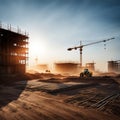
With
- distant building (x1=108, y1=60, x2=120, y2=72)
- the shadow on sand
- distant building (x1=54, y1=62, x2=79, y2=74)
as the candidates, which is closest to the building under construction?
the shadow on sand

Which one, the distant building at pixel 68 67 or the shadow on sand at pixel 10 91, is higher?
the distant building at pixel 68 67

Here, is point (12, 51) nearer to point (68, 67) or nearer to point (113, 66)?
point (68, 67)

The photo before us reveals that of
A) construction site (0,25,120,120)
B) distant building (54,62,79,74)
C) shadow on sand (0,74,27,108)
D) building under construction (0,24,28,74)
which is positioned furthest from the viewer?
distant building (54,62,79,74)

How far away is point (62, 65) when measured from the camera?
67.8 meters

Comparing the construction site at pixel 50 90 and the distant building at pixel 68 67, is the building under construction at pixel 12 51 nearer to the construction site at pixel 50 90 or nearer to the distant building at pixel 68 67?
the construction site at pixel 50 90

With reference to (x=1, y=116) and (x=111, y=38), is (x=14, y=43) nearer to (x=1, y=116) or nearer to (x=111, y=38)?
(x=1, y=116)

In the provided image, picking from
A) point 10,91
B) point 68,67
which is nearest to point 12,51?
point 10,91

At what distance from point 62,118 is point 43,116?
102 cm

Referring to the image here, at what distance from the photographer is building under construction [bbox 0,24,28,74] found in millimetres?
31236

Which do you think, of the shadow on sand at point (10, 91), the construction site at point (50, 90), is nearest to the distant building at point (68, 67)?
the construction site at point (50, 90)

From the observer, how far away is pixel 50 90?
535 inches

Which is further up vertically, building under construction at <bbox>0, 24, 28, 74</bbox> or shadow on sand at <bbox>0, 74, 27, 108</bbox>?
building under construction at <bbox>0, 24, 28, 74</bbox>

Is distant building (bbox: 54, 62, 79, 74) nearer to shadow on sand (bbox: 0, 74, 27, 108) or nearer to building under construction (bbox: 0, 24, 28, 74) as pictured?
building under construction (bbox: 0, 24, 28, 74)

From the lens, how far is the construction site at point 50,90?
7213 mm
